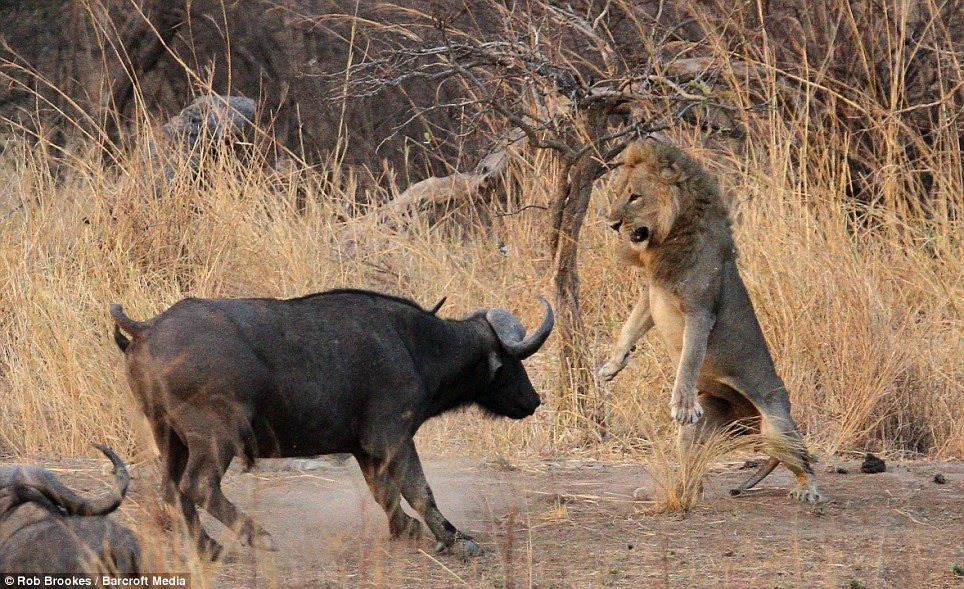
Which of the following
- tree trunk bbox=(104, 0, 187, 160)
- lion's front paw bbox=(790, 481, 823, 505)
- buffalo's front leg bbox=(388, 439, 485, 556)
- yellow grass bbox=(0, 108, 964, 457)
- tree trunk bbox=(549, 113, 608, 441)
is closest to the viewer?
buffalo's front leg bbox=(388, 439, 485, 556)

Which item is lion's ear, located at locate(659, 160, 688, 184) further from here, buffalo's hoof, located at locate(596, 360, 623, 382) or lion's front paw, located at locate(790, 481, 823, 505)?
lion's front paw, located at locate(790, 481, 823, 505)

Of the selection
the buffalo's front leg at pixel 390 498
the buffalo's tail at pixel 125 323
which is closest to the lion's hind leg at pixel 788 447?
the buffalo's front leg at pixel 390 498

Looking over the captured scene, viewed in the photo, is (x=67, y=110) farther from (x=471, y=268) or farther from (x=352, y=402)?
(x=352, y=402)

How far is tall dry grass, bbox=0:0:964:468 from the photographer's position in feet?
27.0

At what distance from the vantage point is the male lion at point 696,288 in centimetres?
627

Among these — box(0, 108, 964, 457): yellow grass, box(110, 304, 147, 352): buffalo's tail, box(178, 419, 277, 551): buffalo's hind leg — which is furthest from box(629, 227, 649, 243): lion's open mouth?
box(110, 304, 147, 352): buffalo's tail

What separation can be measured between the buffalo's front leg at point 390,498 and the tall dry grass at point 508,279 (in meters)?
2.18

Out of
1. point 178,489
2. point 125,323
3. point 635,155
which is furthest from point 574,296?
point 125,323

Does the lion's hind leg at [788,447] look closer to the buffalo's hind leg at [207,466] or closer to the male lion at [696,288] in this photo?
the male lion at [696,288]

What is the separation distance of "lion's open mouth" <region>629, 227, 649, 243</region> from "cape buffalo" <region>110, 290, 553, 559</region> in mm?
607

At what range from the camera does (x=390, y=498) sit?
5602mm

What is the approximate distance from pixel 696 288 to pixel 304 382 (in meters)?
1.95

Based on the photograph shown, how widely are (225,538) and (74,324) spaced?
11.7ft

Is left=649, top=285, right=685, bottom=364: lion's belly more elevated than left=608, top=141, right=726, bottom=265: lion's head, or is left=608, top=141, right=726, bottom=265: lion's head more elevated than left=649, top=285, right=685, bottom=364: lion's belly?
left=608, top=141, right=726, bottom=265: lion's head
